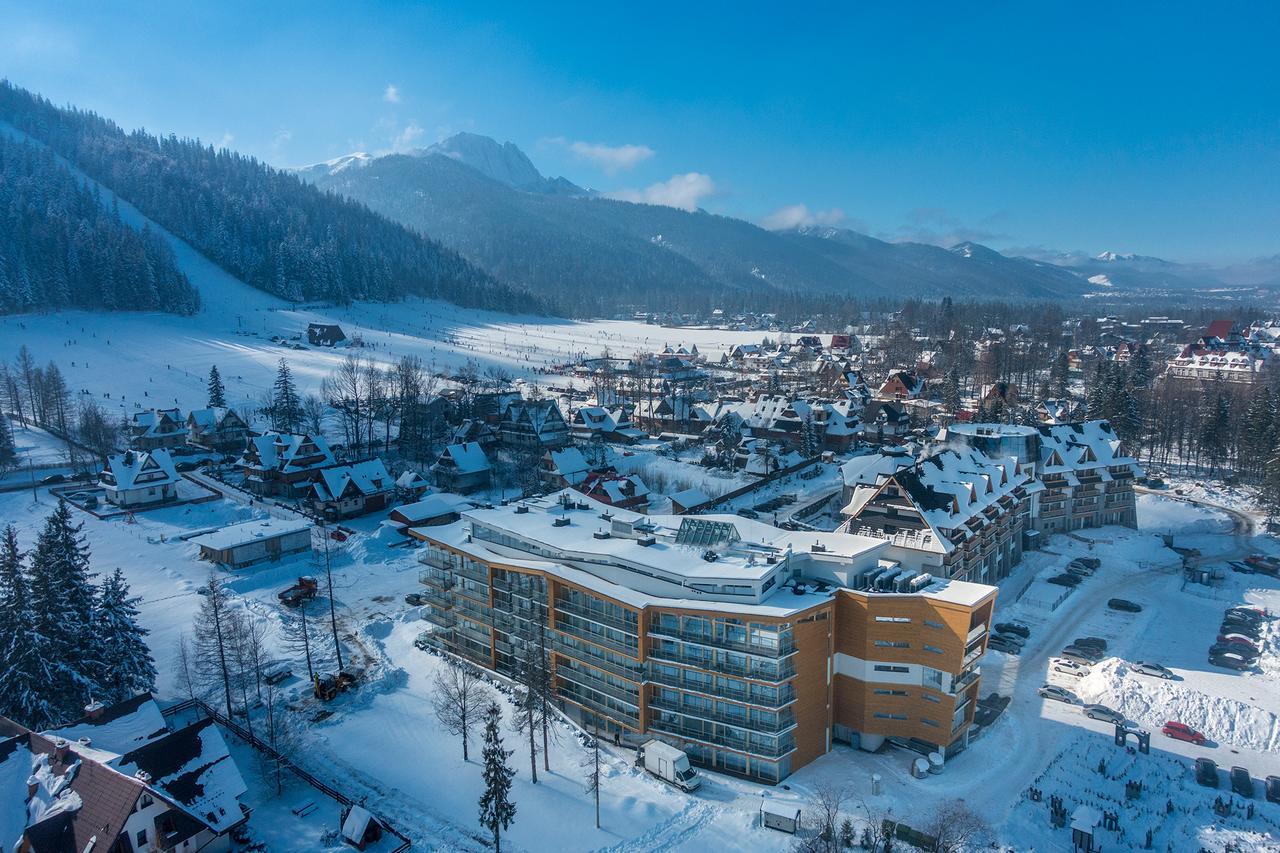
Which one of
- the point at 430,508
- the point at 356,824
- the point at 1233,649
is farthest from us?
the point at 430,508

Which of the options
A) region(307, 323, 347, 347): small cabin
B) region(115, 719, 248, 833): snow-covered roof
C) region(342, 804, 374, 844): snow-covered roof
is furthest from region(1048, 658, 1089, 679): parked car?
region(307, 323, 347, 347): small cabin

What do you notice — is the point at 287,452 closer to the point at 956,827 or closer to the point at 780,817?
the point at 780,817

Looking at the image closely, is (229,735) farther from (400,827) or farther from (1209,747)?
(1209,747)

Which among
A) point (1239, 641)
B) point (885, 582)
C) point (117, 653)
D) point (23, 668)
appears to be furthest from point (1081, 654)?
point (23, 668)

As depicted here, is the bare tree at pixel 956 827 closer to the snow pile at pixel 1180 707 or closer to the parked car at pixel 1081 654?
the snow pile at pixel 1180 707

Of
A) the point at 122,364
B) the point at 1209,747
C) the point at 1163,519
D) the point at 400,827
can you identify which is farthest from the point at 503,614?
the point at 122,364

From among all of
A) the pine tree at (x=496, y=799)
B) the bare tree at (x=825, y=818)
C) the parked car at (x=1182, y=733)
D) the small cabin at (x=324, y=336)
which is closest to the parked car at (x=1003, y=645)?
the parked car at (x=1182, y=733)
